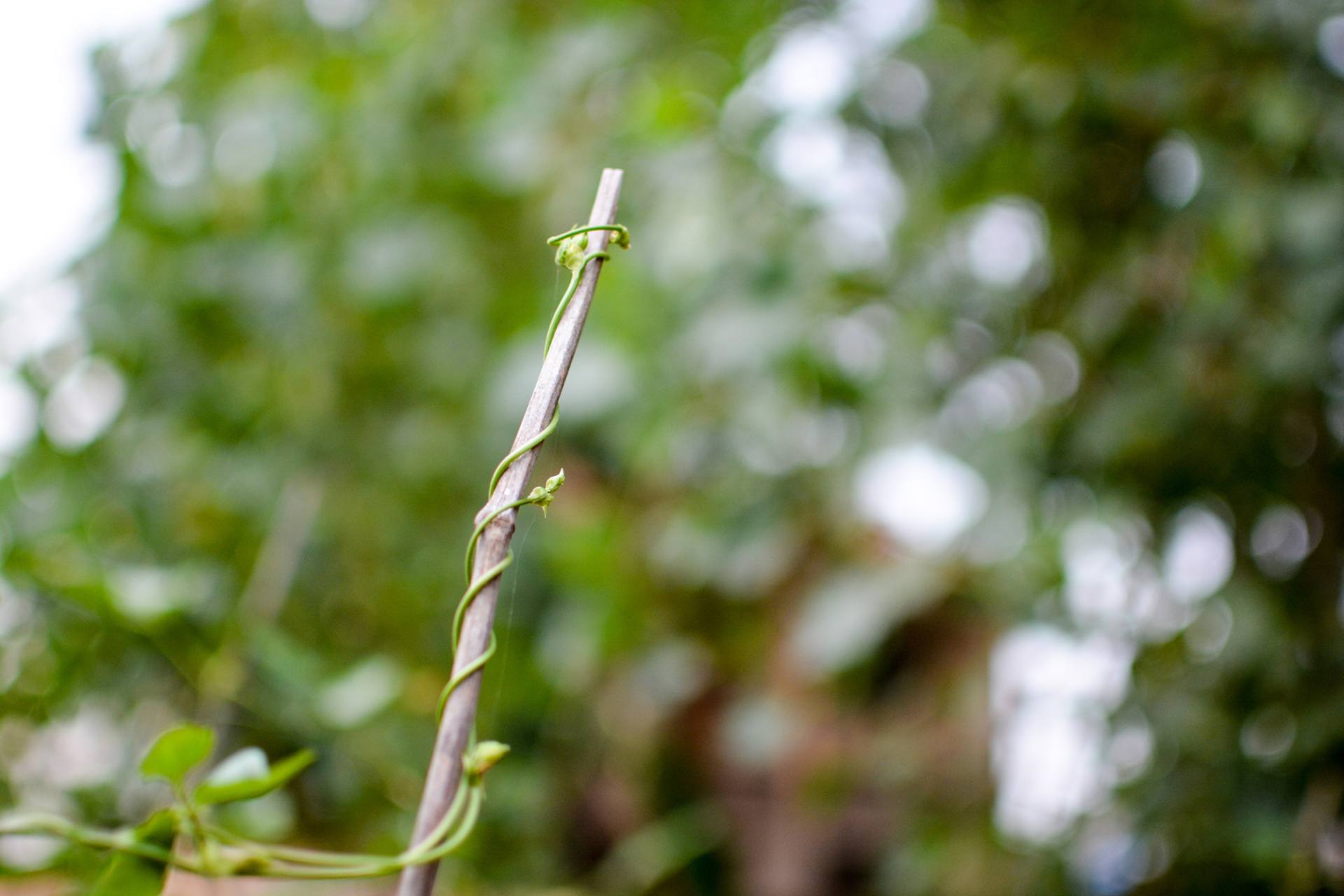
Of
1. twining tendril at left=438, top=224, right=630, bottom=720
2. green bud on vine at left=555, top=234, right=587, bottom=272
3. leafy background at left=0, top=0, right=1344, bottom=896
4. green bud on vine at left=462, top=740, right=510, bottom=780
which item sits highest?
leafy background at left=0, top=0, right=1344, bottom=896

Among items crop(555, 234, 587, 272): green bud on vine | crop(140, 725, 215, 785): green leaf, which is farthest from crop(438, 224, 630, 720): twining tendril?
crop(140, 725, 215, 785): green leaf

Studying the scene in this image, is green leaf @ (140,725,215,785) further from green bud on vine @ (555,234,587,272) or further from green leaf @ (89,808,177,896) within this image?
green bud on vine @ (555,234,587,272)

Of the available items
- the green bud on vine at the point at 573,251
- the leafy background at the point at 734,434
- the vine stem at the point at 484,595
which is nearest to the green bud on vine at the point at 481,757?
the vine stem at the point at 484,595

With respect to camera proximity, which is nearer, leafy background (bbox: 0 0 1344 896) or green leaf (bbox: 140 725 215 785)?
green leaf (bbox: 140 725 215 785)

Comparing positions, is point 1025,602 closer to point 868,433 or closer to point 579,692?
point 868,433

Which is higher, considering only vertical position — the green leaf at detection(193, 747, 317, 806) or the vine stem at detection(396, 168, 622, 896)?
the green leaf at detection(193, 747, 317, 806)

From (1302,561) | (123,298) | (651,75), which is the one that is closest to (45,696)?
(123,298)
